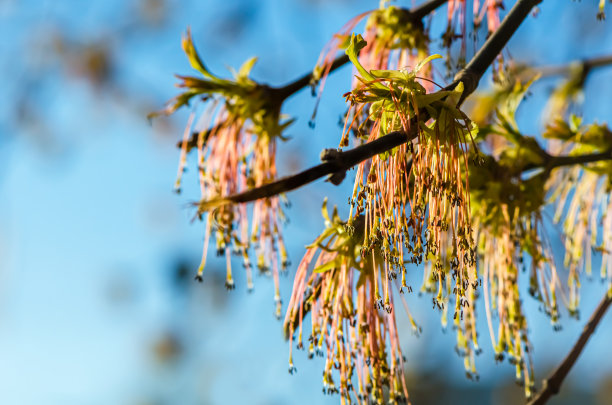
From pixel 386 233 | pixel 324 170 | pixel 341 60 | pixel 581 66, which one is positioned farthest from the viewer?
pixel 581 66

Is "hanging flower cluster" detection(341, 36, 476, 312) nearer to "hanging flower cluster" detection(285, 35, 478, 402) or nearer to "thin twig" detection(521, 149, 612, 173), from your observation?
"hanging flower cluster" detection(285, 35, 478, 402)

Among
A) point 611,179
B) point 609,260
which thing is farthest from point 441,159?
point 609,260

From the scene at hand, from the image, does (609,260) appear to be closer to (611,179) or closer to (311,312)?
(611,179)

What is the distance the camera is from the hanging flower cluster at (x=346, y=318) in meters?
1.23

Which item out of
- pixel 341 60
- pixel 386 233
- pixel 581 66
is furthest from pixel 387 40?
pixel 581 66

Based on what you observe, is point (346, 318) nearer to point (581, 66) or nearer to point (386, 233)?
point (386, 233)

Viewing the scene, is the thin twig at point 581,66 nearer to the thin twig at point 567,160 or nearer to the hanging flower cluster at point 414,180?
the thin twig at point 567,160

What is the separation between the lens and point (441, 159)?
109cm

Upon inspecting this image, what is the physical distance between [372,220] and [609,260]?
951 millimetres

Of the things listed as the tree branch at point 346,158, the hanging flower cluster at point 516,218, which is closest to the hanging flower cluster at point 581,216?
the hanging flower cluster at point 516,218

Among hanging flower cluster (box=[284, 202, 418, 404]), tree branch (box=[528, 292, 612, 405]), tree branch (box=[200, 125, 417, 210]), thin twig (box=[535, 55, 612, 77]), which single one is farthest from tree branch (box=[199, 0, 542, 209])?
thin twig (box=[535, 55, 612, 77])

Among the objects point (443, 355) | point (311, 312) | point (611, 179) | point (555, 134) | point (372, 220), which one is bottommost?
point (443, 355)

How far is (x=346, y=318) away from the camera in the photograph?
4.17 feet

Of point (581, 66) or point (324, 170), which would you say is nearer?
point (324, 170)
